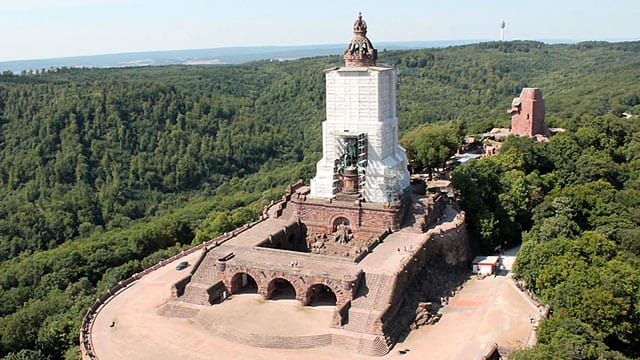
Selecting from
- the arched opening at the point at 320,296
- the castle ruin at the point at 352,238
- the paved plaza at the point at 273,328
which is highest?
the castle ruin at the point at 352,238

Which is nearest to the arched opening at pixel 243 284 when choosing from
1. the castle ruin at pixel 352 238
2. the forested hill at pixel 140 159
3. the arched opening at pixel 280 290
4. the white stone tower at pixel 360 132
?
the castle ruin at pixel 352 238

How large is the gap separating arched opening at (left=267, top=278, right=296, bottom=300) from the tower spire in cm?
1749

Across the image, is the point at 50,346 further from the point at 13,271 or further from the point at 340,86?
the point at 340,86

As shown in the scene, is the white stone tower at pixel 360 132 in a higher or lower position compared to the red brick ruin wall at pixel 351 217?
higher

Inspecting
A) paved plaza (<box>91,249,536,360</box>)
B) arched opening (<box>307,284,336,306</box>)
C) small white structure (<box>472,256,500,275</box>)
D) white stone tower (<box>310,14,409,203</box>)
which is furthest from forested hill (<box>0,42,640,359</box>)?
small white structure (<box>472,256,500,275</box>)

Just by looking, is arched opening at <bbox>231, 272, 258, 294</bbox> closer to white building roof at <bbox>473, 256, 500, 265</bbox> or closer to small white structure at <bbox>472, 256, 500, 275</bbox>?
small white structure at <bbox>472, 256, 500, 275</bbox>

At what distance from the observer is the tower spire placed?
45000 mm

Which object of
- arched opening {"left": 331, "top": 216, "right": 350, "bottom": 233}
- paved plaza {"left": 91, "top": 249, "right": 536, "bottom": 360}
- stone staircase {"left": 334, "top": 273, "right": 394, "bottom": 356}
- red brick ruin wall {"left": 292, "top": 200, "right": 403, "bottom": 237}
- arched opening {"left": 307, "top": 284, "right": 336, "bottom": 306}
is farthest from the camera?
arched opening {"left": 331, "top": 216, "right": 350, "bottom": 233}

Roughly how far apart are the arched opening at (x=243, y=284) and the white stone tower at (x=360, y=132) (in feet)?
30.8

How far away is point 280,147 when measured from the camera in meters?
116

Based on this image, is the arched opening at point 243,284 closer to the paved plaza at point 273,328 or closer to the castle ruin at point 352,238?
the castle ruin at point 352,238

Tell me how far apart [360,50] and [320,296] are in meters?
19.0

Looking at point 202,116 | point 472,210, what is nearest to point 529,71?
point 202,116

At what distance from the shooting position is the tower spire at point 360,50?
45000 mm
